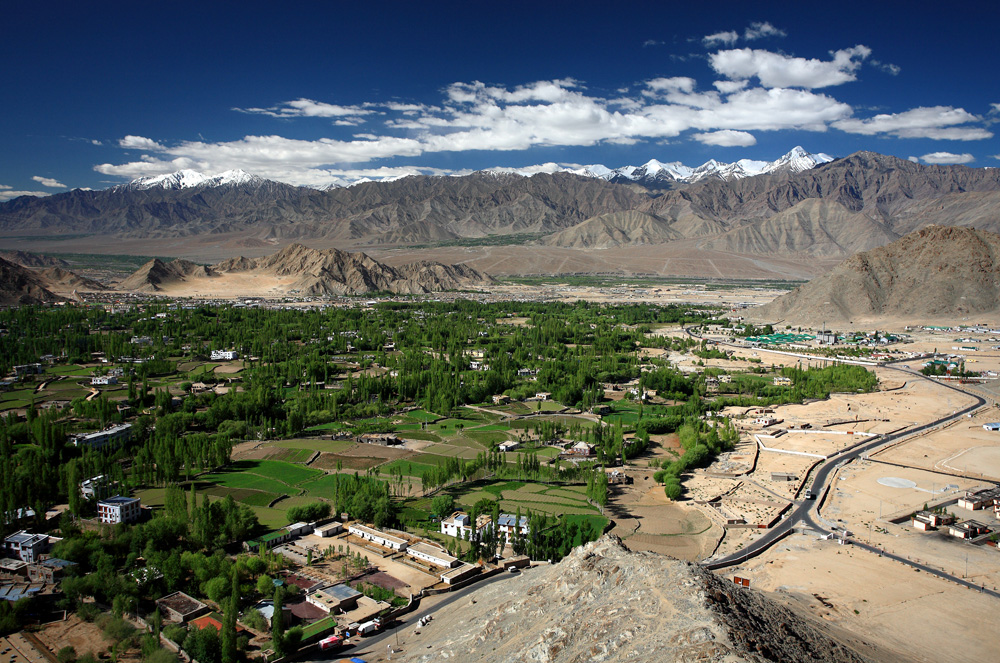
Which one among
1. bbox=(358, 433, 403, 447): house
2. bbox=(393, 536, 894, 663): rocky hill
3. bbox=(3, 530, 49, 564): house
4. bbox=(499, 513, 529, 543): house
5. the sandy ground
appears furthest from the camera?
bbox=(358, 433, 403, 447): house

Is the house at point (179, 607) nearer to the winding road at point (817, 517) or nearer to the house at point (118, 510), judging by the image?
the house at point (118, 510)

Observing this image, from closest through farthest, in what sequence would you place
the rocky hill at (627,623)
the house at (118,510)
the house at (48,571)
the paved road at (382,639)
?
the rocky hill at (627,623) < the paved road at (382,639) < the house at (48,571) < the house at (118,510)

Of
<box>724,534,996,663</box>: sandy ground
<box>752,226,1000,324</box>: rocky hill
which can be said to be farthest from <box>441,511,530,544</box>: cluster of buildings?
<box>752,226,1000,324</box>: rocky hill

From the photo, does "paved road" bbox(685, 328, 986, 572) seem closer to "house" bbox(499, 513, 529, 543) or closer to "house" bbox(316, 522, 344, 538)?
"house" bbox(499, 513, 529, 543)

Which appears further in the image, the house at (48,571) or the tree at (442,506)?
the tree at (442,506)

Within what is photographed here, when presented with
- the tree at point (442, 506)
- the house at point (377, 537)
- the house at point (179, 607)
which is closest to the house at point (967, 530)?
the tree at point (442, 506)

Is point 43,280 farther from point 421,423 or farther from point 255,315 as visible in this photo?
point 421,423

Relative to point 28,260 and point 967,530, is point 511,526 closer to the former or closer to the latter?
point 967,530
